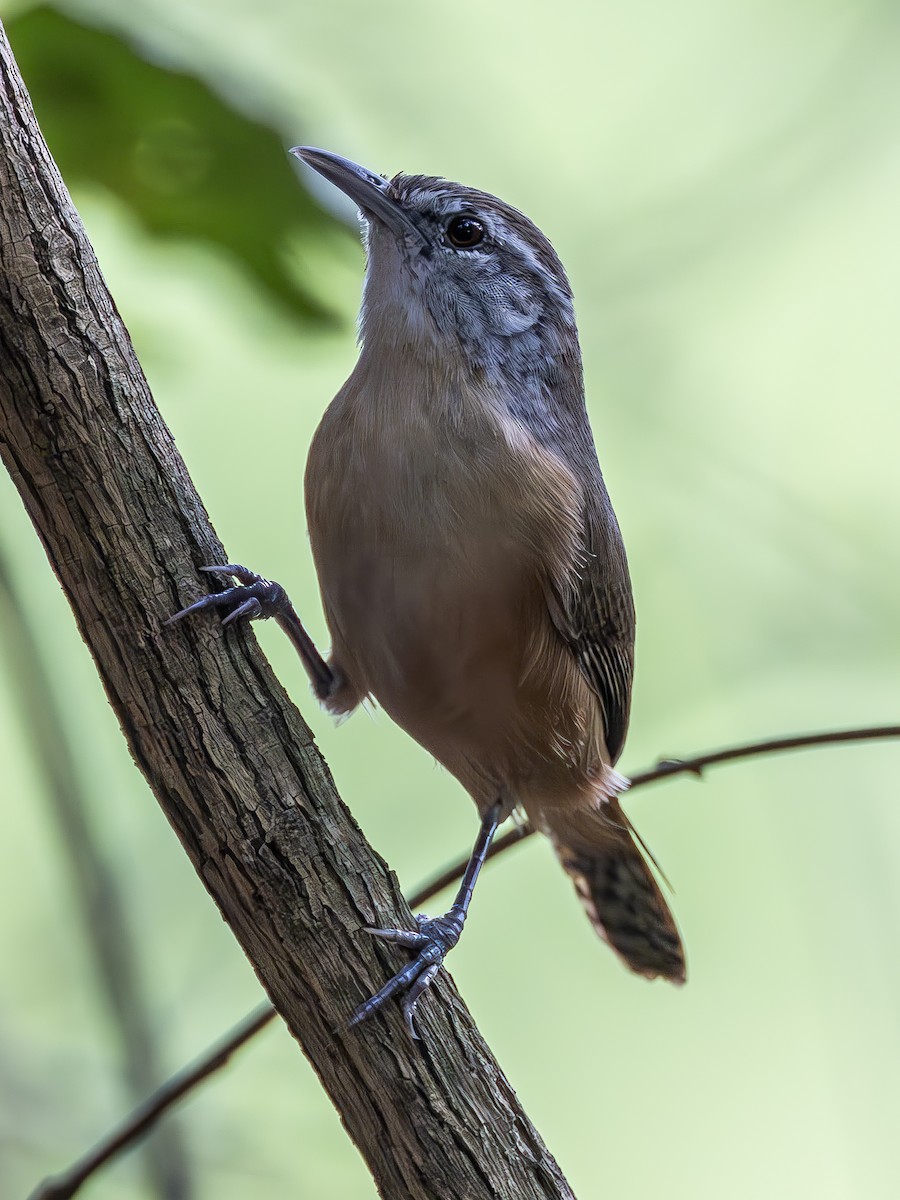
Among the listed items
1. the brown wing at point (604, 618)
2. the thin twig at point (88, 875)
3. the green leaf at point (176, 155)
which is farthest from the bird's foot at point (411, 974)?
the green leaf at point (176, 155)

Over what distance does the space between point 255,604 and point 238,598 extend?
0.18 feet

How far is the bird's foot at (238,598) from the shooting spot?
209 cm

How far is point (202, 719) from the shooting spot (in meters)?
2.05

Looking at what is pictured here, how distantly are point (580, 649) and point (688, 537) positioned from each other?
1154 mm

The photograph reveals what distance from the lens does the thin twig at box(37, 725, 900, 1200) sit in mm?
2090

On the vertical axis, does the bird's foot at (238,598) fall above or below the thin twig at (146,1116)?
above

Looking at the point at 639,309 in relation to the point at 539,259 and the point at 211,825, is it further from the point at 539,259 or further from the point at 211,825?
the point at 211,825

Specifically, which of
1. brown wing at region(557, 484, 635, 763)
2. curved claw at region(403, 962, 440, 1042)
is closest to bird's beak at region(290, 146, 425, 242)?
brown wing at region(557, 484, 635, 763)

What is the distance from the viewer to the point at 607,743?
353 cm

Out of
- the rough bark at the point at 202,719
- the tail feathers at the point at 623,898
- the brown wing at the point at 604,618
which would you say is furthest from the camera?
the tail feathers at the point at 623,898

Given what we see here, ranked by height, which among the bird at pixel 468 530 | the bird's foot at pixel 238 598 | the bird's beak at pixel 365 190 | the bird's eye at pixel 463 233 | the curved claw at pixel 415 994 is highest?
the bird's eye at pixel 463 233

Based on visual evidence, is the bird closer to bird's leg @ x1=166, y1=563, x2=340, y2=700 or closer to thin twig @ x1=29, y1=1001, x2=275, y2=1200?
bird's leg @ x1=166, y1=563, x2=340, y2=700

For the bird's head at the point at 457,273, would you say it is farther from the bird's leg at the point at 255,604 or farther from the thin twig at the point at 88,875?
the thin twig at the point at 88,875

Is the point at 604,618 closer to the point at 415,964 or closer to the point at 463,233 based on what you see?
the point at 463,233
